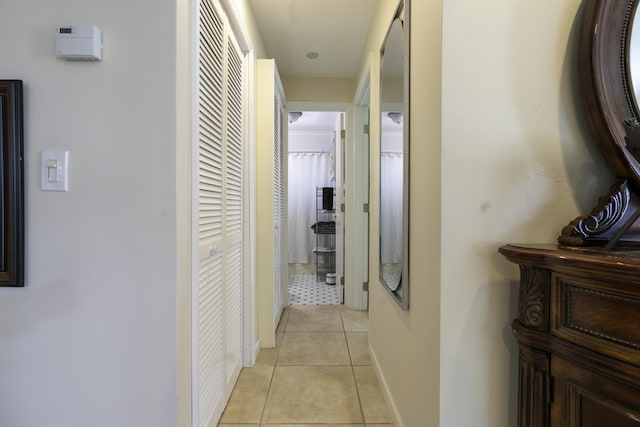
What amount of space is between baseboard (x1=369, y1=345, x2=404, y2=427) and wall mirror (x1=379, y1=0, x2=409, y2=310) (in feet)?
1.79

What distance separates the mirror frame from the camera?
90 cm

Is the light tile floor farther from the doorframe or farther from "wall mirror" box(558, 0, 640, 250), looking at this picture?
"wall mirror" box(558, 0, 640, 250)

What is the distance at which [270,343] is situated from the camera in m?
2.46

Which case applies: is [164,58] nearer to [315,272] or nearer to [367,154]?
[367,154]

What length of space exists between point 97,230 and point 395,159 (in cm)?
130

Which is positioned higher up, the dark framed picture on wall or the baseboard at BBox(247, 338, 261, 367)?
the dark framed picture on wall

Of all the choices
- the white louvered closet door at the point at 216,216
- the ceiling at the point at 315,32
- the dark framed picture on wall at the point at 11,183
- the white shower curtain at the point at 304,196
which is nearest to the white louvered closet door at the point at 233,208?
the white louvered closet door at the point at 216,216

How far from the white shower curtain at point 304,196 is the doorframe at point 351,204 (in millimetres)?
2128

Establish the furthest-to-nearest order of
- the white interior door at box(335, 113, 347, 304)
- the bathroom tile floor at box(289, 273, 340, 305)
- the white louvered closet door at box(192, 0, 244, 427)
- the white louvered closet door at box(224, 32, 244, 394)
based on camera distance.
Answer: the bathroom tile floor at box(289, 273, 340, 305) → the white interior door at box(335, 113, 347, 304) → the white louvered closet door at box(224, 32, 244, 394) → the white louvered closet door at box(192, 0, 244, 427)

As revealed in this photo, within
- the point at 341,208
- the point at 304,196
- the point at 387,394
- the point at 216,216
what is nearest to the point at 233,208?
the point at 216,216

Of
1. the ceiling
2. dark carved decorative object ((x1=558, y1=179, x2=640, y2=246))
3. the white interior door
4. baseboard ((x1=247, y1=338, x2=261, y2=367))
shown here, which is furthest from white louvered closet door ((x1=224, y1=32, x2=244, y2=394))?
the white interior door

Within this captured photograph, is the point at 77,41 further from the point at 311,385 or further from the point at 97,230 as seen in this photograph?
the point at 311,385

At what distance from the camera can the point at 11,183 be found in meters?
0.98

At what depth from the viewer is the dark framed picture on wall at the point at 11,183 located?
3.19 feet
